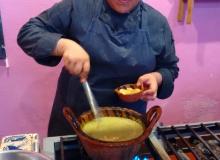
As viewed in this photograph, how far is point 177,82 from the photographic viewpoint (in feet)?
6.07

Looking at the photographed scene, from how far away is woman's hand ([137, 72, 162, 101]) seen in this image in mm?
968

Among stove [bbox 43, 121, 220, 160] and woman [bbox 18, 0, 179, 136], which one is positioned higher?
woman [bbox 18, 0, 179, 136]

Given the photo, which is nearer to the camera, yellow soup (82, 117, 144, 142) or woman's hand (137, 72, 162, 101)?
yellow soup (82, 117, 144, 142)

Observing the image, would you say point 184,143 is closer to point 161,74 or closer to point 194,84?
point 161,74

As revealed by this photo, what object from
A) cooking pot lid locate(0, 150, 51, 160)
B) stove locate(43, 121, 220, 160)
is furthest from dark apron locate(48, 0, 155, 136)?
cooking pot lid locate(0, 150, 51, 160)

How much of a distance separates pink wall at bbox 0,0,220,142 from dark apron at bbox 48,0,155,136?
23.0 inches

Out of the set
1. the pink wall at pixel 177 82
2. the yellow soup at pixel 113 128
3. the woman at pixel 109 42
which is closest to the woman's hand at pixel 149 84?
the woman at pixel 109 42

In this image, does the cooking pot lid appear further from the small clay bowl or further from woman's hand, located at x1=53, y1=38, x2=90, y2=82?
the small clay bowl

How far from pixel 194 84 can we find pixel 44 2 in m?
0.94

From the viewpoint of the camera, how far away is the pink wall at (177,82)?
1547 millimetres

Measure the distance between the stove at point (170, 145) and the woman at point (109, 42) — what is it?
132 millimetres

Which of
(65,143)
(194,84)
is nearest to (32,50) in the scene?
(65,143)

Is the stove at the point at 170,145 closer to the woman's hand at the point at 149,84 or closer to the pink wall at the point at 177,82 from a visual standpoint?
the woman's hand at the point at 149,84

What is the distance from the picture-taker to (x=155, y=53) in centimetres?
109
